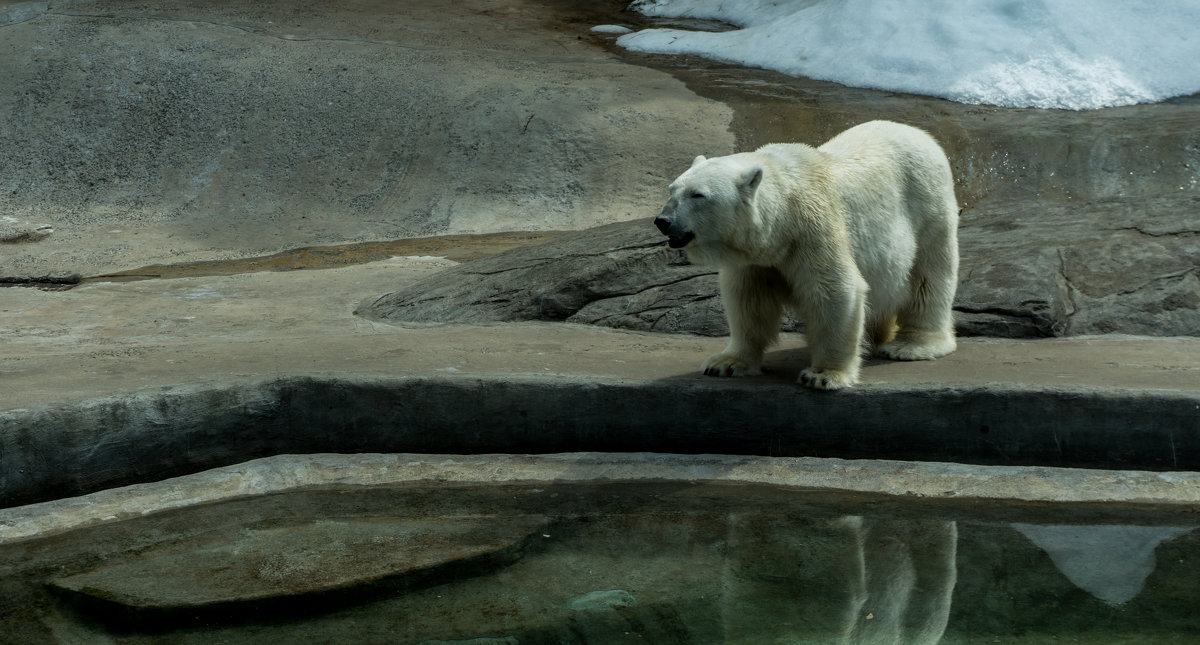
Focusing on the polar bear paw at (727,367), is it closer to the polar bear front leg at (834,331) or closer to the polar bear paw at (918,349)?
the polar bear front leg at (834,331)

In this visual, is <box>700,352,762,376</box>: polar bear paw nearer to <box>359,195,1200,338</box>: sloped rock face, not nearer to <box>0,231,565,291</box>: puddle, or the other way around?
<box>359,195,1200,338</box>: sloped rock face

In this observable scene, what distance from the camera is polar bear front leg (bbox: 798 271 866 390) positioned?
3.94 meters

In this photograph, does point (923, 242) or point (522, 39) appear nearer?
point (923, 242)

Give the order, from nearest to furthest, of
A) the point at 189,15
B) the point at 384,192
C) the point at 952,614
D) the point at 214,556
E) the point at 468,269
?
the point at 952,614, the point at 214,556, the point at 468,269, the point at 384,192, the point at 189,15

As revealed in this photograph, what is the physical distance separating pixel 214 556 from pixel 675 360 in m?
1.90

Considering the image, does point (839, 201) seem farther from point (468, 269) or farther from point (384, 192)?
point (384, 192)

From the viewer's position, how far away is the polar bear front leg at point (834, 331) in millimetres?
3936

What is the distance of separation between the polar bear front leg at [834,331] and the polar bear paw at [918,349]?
55 cm

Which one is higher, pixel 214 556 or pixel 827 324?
pixel 827 324

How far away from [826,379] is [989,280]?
166cm

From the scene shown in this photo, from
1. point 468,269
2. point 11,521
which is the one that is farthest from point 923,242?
point 11,521

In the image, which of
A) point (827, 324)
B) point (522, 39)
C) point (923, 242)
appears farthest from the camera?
point (522, 39)

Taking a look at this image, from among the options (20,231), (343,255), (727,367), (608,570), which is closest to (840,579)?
(608,570)

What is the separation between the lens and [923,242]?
14.9 feet
